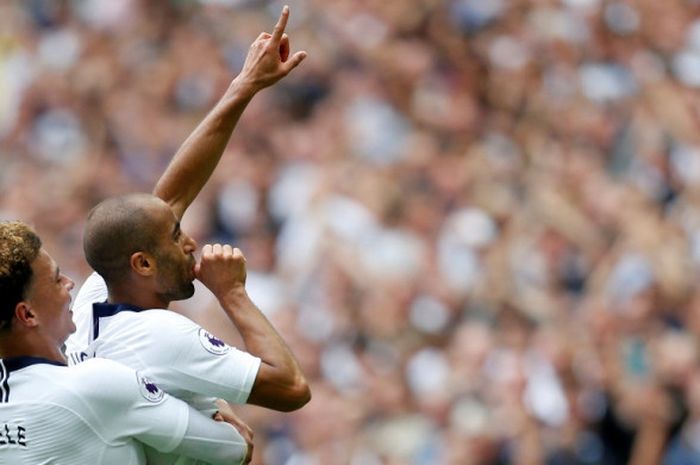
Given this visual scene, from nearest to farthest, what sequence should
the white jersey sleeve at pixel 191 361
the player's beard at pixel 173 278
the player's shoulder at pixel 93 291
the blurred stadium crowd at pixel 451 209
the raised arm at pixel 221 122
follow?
the white jersey sleeve at pixel 191 361 → the player's beard at pixel 173 278 → the player's shoulder at pixel 93 291 → the raised arm at pixel 221 122 → the blurred stadium crowd at pixel 451 209

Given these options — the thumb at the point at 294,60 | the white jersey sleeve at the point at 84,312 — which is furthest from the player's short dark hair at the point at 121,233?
the thumb at the point at 294,60

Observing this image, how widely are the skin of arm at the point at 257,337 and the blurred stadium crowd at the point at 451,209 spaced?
4130mm

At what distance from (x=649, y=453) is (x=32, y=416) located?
15.3 ft

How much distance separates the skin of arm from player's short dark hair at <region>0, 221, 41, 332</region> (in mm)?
508

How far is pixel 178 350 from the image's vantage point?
13.8 feet

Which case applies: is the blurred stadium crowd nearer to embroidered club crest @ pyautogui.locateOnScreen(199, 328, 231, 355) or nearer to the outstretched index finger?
the outstretched index finger

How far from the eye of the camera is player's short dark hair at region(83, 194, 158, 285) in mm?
4273

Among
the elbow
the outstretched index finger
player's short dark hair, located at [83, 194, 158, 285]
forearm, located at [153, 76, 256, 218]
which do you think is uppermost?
the outstretched index finger

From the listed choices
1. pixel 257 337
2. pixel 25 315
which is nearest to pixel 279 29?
pixel 257 337

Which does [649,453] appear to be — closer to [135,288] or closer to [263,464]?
[263,464]

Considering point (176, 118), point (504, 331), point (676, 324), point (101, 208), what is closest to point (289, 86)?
point (176, 118)

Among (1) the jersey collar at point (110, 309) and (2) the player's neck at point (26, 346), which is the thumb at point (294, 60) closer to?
(1) the jersey collar at point (110, 309)

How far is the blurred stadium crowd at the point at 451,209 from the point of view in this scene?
8.39 meters

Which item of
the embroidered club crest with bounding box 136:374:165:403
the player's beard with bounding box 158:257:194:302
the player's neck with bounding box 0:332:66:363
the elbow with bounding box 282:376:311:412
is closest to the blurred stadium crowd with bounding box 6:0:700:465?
the elbow with bounding box 282:376:311:412
